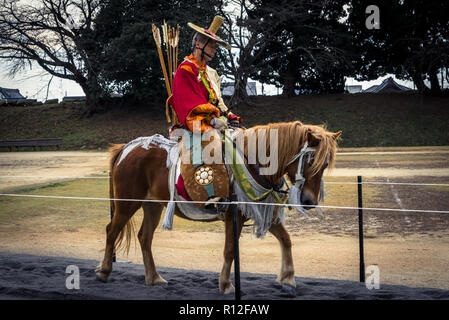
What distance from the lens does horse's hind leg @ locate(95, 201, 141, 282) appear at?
4789mm

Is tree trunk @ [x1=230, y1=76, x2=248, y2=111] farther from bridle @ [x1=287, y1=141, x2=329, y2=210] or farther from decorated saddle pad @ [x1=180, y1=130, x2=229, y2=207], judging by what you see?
bridle @ [x1=287, y1=141, x2=329, y2=210]

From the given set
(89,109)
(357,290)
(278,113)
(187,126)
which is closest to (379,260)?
(357,290)

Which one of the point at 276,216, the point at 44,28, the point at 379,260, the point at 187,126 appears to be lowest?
the point at 379,260

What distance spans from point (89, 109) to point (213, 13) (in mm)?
11532

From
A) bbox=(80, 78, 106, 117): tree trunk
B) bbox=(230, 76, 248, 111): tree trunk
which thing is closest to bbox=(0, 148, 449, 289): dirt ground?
bbox=(230, 76, 248, 111): tree trunk

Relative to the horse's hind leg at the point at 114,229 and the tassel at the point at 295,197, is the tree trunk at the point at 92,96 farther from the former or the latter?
the tassel at the point at 295,197

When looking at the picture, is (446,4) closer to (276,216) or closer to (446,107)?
(446,107)

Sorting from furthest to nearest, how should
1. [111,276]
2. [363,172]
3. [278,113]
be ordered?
[278,113] → [363,172] → [111,276]

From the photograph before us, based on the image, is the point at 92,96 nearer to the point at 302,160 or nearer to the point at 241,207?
the point at 241,207

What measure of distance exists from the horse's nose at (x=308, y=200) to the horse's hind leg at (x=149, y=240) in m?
1.74

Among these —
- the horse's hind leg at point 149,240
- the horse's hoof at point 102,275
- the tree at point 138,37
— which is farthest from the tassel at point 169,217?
the tree at point 138,37

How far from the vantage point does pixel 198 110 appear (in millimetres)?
4379

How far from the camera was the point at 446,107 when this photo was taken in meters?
29.6

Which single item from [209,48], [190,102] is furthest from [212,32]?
[190,102]
